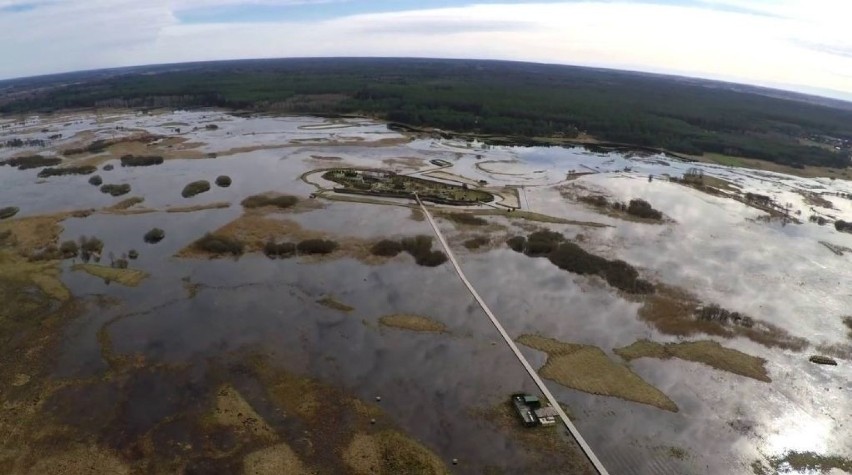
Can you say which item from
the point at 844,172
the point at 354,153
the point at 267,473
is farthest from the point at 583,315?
the point at 844,172

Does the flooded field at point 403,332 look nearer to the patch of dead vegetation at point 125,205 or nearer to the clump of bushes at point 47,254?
the clump of bushes at point 47,254

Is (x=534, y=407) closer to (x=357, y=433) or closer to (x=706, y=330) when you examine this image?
(x=357, y=433)

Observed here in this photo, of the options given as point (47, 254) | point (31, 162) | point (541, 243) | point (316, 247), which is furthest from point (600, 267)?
point (31, 162)

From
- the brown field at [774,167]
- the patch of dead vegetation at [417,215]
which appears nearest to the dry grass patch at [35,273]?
the patch of dead vegetation at [417,215]

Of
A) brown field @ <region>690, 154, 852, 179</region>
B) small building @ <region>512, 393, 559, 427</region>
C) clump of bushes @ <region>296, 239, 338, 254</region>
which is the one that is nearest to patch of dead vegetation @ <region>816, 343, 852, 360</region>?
small building @ <region>512, 393, 559, 427</region>

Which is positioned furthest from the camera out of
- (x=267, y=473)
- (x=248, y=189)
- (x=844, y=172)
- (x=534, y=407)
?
(x=844, y=172)

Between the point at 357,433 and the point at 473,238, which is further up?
the point at 473,238

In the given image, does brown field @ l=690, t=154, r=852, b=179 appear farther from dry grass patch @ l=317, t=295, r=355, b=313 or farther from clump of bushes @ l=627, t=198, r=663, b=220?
dry grass patch @ l=317, t=295, r=355, b=313
